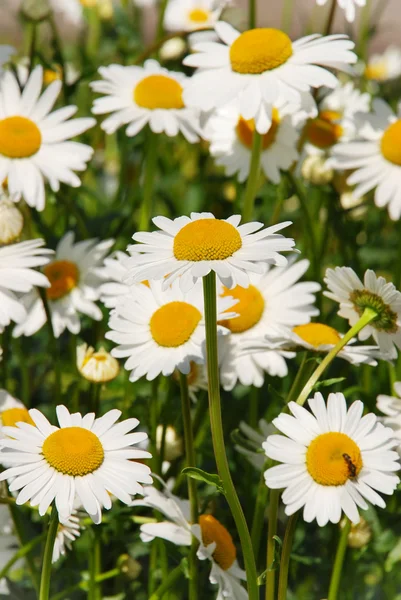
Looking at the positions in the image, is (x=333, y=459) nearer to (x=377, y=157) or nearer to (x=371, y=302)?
(x=371, y=302)

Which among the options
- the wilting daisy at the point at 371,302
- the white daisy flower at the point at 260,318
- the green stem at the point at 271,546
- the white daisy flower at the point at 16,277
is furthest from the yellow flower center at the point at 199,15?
the green stem at the point at 271,546

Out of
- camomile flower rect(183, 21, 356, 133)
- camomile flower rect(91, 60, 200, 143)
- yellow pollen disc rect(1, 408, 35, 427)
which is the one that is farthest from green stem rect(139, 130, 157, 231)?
yellow pollen disc rect(1, 408, 35, 427)

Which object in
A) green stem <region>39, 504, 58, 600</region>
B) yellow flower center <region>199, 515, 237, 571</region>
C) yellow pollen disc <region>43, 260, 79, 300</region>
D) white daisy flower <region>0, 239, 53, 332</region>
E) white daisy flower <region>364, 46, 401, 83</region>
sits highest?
white daisy flower <region>0, 239, 53, 332</region>

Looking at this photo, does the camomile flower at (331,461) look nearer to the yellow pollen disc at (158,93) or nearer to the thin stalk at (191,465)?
the thin stalk at (191,465)


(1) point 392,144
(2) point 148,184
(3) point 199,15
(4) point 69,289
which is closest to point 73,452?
(4) point 69,289

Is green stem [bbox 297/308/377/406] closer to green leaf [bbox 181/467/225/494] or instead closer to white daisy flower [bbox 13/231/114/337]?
green leaf [bbox 181/467/225/494]

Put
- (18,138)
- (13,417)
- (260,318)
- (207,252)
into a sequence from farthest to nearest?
(18,138) → (260,318) → (13,417) → (207,252)

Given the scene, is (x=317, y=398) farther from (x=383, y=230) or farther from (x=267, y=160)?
(x=383, y=230)
